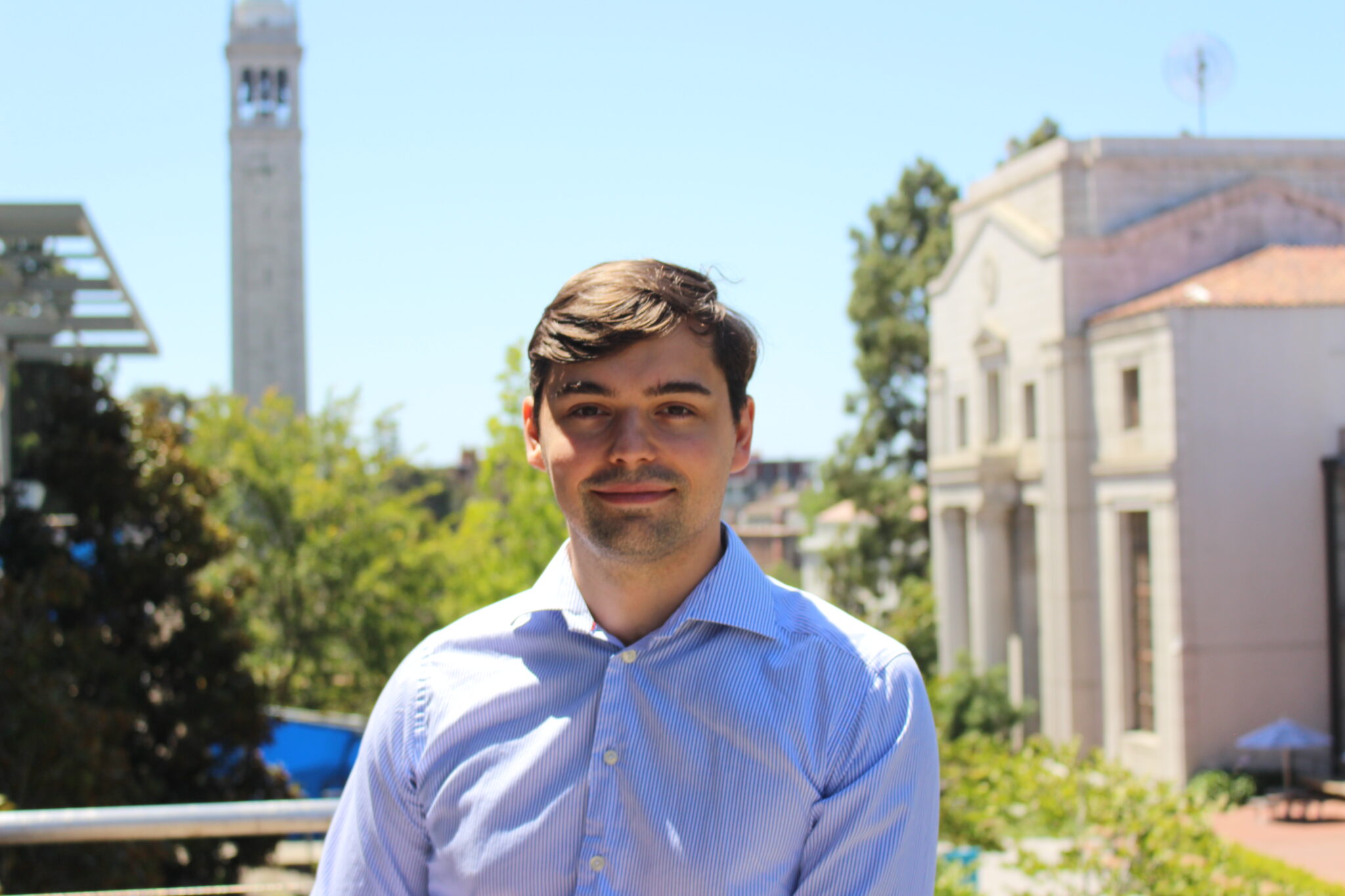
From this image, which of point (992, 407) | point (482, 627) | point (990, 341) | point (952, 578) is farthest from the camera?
point (952, 578)

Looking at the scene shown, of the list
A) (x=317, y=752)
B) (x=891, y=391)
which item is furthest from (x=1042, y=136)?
(x=317, y=752)

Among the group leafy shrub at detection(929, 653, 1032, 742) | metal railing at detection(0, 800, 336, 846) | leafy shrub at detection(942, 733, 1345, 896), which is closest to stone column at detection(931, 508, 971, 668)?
leafy shrub at detection(929, 653, 1032, 742)

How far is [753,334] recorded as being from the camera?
2.42m

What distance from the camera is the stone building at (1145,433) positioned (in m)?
29.4

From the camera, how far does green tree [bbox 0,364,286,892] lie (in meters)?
10.2

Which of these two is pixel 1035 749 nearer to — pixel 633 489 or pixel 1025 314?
pixel 633 489

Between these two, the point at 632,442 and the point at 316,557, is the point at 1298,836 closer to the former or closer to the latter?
the point at 316,557

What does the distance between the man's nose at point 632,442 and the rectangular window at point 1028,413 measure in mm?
35063

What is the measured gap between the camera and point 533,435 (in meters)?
2.49

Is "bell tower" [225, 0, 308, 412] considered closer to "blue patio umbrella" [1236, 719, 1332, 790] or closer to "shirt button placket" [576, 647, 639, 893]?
"blue patio umbrella" [1236, 719, 1332, 790]

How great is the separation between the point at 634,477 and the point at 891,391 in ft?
148

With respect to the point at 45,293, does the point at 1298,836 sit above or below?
below

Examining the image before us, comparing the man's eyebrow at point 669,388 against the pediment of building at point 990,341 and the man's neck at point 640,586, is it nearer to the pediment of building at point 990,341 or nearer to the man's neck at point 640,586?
the man's neck at point 640,586

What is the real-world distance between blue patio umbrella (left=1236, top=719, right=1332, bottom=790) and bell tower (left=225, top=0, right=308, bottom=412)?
4670 centimetres
